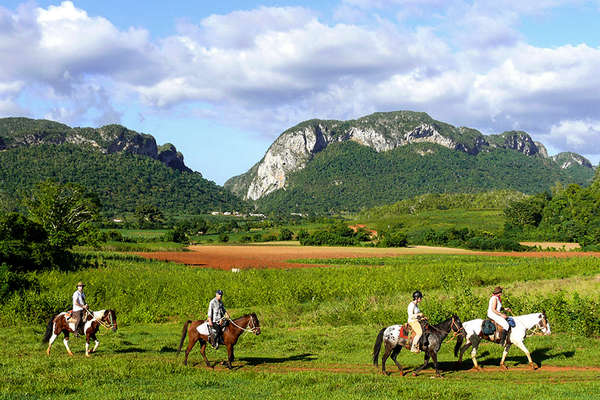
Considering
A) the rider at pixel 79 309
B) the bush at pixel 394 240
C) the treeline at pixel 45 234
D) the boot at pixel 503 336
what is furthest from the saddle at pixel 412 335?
the bush at pixel 394 240

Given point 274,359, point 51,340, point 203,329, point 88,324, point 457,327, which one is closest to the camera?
point 457,327

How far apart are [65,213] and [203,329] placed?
50622 mm

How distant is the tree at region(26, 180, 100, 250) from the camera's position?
57844 millimetres

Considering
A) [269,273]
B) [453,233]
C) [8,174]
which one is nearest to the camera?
[269,273]

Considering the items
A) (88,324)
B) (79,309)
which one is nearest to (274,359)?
(88,324)

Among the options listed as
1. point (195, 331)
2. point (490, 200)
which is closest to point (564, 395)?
point (195, 331)

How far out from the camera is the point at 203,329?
55.8 feet

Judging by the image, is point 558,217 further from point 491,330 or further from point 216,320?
point 216,320

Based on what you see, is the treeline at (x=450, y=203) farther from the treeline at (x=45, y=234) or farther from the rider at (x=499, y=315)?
the rider at (x=499, y=315)

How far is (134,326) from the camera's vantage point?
93.7 ft

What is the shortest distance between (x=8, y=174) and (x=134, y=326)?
19755 centimetres

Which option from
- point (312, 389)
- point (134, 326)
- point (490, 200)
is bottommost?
point (134, 326)

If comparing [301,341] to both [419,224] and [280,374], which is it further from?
[419,224]

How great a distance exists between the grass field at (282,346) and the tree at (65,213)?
696 inches
